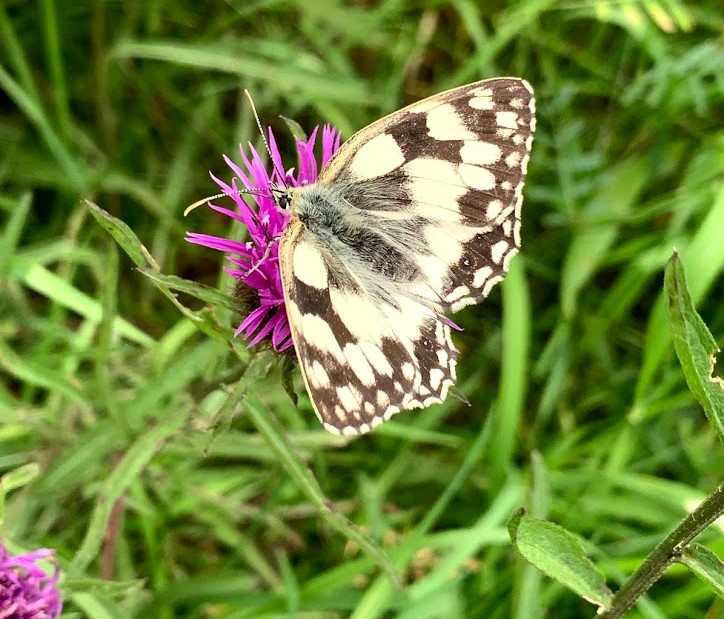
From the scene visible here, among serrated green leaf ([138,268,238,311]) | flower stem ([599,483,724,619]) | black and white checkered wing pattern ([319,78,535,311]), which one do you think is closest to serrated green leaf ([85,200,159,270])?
serrated green leaf ([138,268,238,311])

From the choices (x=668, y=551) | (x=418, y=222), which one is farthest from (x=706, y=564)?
(x=418, y=222)

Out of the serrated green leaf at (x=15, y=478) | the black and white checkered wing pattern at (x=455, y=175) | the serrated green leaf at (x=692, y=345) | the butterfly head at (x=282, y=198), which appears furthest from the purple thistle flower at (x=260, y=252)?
the serrated green leaf at (x=692, y=345)

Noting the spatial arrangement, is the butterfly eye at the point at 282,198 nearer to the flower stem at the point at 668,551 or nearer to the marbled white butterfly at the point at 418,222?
the marbled white butterfly at the point at 418,222

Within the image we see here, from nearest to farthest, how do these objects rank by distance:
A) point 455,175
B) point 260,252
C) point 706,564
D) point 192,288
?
point 706,564, point 192,288, point 260,252, point 455,175

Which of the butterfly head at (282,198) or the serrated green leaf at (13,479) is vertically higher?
the butterfly head at (282,198)

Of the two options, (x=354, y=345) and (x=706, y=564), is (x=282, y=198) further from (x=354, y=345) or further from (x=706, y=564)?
(x=706, y=564)

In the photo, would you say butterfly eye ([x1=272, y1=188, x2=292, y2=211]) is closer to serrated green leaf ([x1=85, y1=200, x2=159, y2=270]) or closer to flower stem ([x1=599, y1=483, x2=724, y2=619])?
serrated green leaf ([x1=85, y1=200, x2=159, y2=270])
